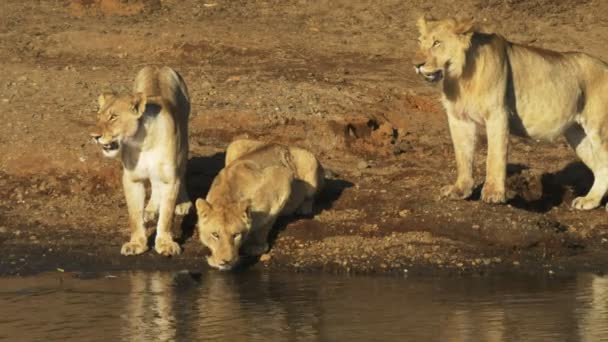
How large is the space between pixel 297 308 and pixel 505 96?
9.16 ft

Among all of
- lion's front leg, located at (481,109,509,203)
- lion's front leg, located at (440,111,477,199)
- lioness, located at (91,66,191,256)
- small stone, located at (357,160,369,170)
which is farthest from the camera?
small stone, located at (357,160,369,170)

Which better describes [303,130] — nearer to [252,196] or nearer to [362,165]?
[362,165]

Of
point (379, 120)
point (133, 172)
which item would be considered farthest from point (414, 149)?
point (133, 172)

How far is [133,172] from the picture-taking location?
451 inches

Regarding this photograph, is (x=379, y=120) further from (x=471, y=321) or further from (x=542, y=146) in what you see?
(x=471, y=321)

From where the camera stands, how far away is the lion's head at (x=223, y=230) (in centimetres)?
1102

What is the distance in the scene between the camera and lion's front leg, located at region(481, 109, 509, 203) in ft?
39.2

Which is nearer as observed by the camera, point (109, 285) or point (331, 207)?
point (109, 285)

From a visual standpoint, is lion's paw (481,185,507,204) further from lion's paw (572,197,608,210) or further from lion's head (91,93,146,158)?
lion's head (91,93,146,158)

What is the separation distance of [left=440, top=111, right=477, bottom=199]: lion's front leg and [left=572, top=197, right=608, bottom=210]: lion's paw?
37.5 inches

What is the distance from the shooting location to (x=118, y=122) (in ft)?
36.7

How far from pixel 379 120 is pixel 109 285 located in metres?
4.49

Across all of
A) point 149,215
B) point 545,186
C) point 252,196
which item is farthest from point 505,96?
point 149,215

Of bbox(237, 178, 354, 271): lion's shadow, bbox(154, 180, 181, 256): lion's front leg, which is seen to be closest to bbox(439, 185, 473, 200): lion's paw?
bbox(237, 178, 354, 271): lion's shadow
